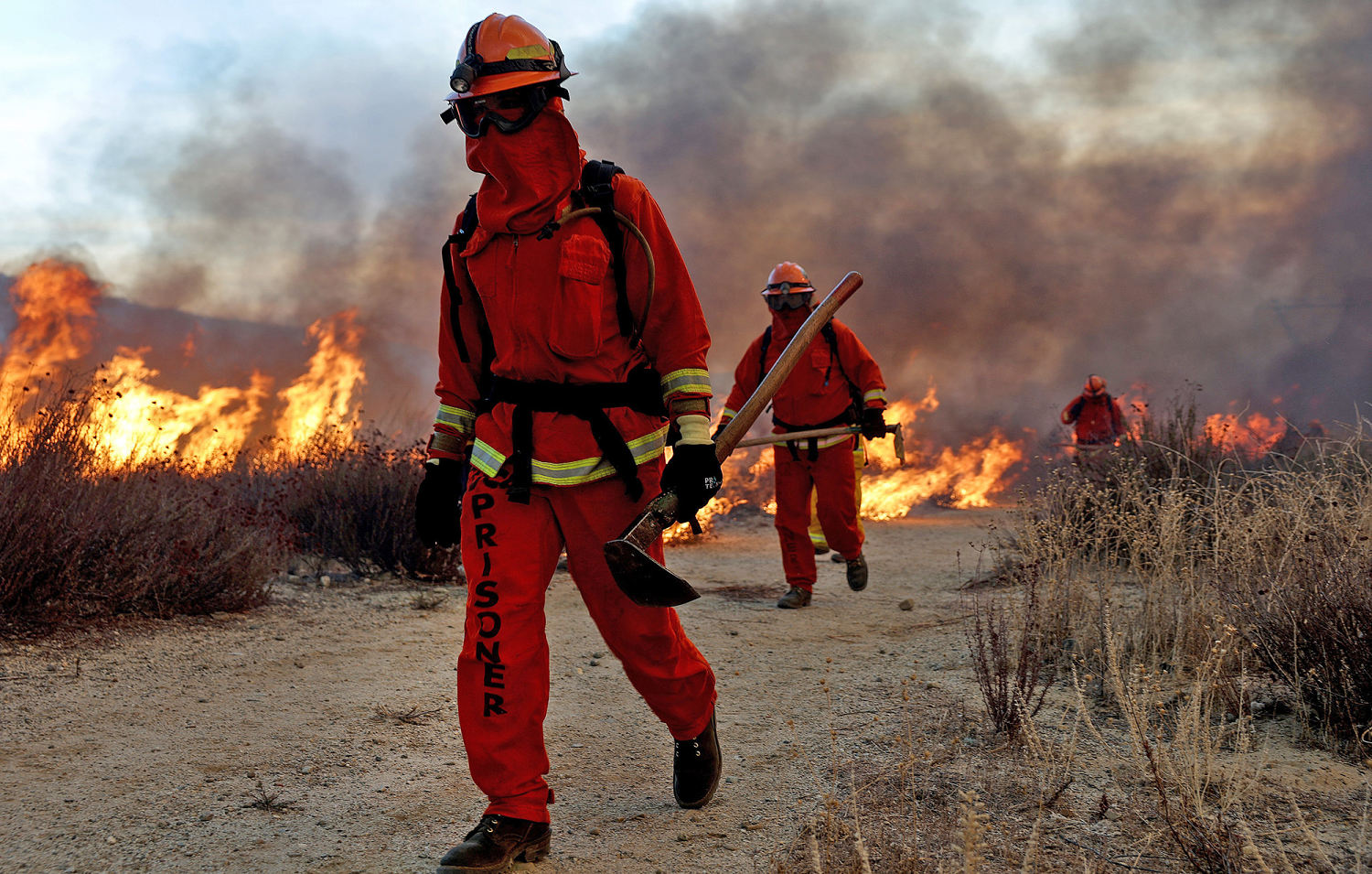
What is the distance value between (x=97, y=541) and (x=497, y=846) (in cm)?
414

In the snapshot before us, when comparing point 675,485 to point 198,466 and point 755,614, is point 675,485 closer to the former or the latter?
point 755,614

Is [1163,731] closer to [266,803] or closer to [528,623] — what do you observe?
[528,623]

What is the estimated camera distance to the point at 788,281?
6.98 meters

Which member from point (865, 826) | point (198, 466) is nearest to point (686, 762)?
point (865, 826)

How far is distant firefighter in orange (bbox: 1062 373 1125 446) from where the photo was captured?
38.0 feet

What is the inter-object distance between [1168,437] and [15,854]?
8.64m

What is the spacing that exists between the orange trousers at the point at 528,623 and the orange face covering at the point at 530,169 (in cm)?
72

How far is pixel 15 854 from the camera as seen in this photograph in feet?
8.78

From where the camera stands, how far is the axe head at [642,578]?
2508 mm

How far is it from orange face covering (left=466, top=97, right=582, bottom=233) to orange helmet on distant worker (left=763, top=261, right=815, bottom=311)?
430cm

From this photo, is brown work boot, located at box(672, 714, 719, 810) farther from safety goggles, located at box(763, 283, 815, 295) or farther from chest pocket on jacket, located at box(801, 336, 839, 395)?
safety goggles, located at box(763, 283, 815, 295)

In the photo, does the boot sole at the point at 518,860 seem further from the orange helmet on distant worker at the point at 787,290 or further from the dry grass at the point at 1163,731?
the orange helmet on distant worker at the point at 787,290

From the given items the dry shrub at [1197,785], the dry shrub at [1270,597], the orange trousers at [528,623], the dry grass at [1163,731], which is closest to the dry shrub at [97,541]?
the orange trousers at [528,623]

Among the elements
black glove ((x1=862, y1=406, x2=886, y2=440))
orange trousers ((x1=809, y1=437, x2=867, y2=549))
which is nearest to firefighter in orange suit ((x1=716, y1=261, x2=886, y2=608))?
black glove ((x1=862, y1=406, x2=886, y2=440))
